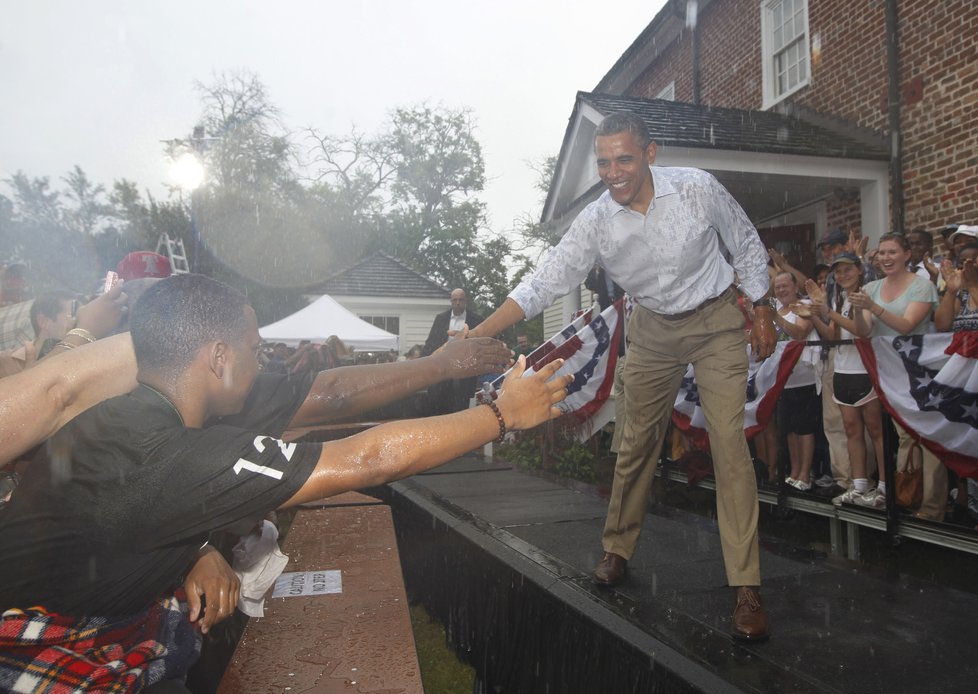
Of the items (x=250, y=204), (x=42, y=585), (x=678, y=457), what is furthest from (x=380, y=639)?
(x=250, y=204)

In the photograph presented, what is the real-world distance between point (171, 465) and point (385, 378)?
53.2 inches

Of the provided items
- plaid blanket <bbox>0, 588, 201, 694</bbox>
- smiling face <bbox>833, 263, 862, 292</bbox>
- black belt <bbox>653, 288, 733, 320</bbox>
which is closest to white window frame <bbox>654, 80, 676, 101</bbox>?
smiling face <bbox>833, 263, 862, 292</bbox>

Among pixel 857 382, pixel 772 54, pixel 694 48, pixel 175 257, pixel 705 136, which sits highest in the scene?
pixel 694 48

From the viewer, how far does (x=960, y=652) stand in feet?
8.10

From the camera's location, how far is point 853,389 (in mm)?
4891

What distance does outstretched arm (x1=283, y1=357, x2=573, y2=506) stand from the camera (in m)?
1.82

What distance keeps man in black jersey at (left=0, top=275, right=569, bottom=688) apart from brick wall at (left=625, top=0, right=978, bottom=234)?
882cm

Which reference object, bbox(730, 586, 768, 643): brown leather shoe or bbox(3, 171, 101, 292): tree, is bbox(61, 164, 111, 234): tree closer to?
bbox(3, 171, 101, 292): tree

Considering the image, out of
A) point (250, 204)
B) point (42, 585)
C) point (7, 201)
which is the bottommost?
point (42, 585)

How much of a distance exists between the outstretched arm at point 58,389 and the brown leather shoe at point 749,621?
2.24m

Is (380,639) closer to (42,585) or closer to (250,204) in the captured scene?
(42,585)

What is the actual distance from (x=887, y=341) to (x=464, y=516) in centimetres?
303

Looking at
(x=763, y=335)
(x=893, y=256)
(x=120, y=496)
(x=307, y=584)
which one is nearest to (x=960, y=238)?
(x=893, y=256)

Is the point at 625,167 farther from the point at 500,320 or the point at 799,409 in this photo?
the point at 799,409
